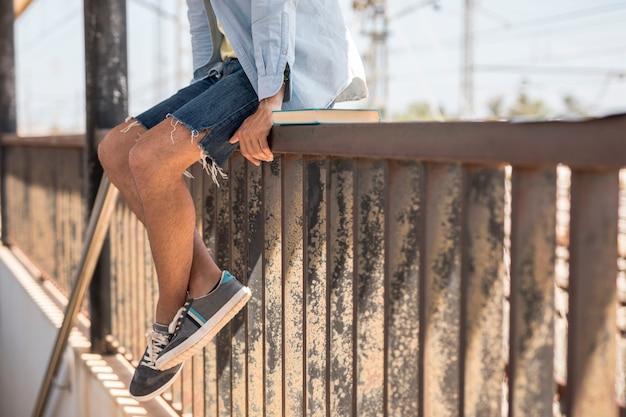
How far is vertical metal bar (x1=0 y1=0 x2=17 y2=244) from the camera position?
574 centimetres

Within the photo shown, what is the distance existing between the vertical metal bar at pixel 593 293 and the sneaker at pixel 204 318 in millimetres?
874

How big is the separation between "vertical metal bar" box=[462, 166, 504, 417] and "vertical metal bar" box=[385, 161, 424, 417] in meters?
0.12

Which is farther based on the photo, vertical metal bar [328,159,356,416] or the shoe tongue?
the shoe tongue

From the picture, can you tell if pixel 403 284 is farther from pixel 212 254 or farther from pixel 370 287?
pixel 212 254

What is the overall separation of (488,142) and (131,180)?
1.16 m

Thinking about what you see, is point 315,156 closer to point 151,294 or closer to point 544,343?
point 544,343

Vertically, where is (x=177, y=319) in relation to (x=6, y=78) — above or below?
below

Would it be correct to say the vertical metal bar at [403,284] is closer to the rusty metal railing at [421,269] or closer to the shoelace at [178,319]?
the rusty metal railing at [421,269]

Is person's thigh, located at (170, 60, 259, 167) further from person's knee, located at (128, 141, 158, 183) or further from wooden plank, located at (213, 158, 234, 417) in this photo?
wooden plank, located at (213, 158, 234, 417)

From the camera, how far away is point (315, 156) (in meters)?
1.45

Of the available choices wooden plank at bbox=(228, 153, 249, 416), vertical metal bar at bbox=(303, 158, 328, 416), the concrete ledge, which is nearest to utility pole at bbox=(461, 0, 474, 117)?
the concrete ledge

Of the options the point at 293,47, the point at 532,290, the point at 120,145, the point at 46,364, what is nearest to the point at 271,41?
the point at 293,47

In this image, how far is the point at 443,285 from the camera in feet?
3.67

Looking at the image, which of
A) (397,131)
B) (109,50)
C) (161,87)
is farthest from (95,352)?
(161,87)
